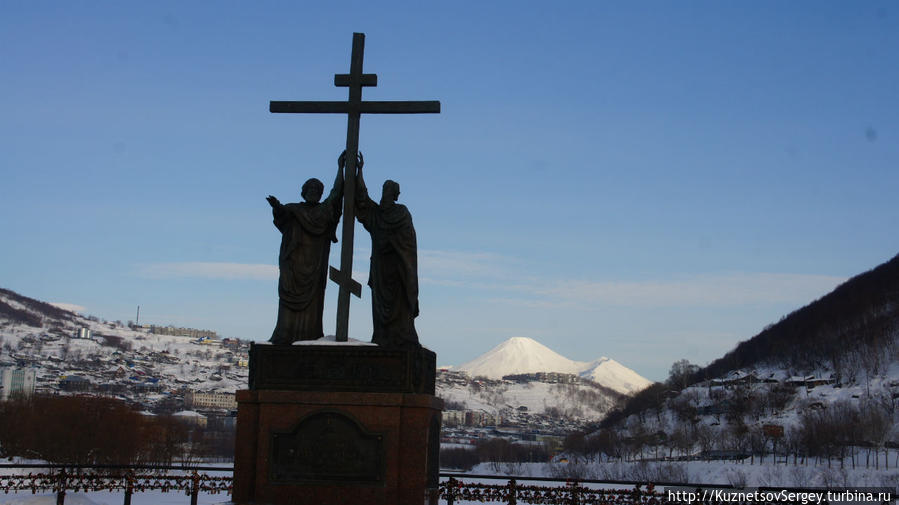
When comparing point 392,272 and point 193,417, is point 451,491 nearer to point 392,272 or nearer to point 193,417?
point 392,272

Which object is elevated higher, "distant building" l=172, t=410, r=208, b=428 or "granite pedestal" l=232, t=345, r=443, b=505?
"granite pedestal" l=232, t=345, r=443, b=505

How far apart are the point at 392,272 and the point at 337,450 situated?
2.42 m

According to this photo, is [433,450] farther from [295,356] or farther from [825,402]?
[825,402]

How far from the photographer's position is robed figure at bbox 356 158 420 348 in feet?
41.0

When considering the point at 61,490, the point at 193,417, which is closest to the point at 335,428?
the point at 61,490

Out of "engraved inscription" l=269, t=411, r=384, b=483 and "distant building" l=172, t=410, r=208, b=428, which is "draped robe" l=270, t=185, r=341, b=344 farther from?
"distant building" l=172, t=410, r=208, b=428

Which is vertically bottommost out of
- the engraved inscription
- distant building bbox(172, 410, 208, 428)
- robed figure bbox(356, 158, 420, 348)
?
distant building bbox(172, 410, 208, 428)

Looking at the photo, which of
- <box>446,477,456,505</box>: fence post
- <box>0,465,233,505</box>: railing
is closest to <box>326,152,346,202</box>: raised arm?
<box>0,465,233,505</box>: railing

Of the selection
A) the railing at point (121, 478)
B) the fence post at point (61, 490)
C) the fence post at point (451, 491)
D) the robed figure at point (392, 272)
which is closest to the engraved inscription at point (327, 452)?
the robed figure at point (392, 272)

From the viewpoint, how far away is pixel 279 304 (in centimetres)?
1285

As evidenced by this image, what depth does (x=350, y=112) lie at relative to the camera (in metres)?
13.5

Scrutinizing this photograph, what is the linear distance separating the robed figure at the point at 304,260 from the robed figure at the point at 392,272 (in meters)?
0.56

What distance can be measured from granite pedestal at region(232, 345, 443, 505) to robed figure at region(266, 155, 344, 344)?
1.69 feet

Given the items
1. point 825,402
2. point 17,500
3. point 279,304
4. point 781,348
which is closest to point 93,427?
point 17,500
